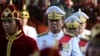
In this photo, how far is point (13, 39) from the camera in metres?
2.96

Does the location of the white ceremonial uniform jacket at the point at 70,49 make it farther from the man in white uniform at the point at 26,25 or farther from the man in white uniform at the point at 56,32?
the man in white uniform at the point at 26,25

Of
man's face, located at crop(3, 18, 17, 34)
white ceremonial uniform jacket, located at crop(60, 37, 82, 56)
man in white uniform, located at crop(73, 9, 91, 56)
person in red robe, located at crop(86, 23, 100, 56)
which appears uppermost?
person in red robe, located at crop(86, 23, 100, 56)

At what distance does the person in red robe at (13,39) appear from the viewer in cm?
287

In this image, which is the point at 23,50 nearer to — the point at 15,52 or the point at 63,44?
the point at 15,52

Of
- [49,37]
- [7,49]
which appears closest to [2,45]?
[7,49]

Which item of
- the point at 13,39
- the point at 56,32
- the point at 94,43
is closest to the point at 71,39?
the point at 56,32

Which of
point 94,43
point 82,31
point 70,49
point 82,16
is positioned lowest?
point 70,49

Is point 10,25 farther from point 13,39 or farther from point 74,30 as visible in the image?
point 74,30

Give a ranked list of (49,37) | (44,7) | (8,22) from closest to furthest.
Answer: 1. (8,22)
2. (49,37)
3. (44,7)

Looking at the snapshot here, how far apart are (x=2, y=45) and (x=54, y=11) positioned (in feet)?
2.16

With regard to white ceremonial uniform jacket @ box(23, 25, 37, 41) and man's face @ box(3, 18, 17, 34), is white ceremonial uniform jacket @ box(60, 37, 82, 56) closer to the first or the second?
white ceremonial uniform jacket @ box(23, 25, 37, 41)

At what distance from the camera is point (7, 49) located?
9.74ft

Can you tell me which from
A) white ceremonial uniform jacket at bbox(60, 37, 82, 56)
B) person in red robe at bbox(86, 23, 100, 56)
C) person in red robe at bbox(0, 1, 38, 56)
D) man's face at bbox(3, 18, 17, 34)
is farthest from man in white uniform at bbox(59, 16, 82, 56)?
person in red robe at bbox(86, 23, 100, 56)

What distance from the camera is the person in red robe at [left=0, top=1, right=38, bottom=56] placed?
2865mm
